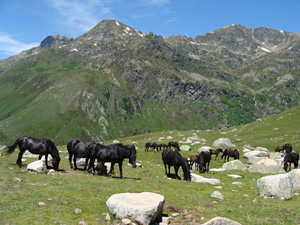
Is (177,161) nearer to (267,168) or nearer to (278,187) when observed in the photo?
(278,187)

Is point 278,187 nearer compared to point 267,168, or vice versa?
point 278,187

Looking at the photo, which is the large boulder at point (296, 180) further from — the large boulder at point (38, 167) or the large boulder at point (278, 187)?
the large boulder at point (38, 167)

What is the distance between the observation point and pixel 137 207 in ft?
36.4

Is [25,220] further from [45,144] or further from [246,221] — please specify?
[45,144]

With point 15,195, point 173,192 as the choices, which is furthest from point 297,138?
point 15,195

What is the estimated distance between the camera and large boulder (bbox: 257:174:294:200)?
55.8 ft

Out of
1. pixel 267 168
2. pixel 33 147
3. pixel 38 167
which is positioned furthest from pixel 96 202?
pixel 267 168

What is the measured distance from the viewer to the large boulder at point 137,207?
36.2ft

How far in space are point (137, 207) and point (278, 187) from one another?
41.1 ft

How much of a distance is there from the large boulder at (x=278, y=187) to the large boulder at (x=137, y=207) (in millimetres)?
10570

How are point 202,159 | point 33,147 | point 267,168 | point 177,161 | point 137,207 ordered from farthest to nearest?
point 267,168 → point 202,159 → point 177,161 → point 33,147 → point 137,207

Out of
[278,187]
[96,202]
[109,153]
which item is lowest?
[96,202]

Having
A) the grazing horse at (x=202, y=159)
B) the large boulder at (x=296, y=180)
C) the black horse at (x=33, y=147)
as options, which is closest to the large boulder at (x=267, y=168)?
the grazing horse at (x=202, y=159)

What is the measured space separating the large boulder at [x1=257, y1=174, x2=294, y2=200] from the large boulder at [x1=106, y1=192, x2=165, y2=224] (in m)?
10.6
